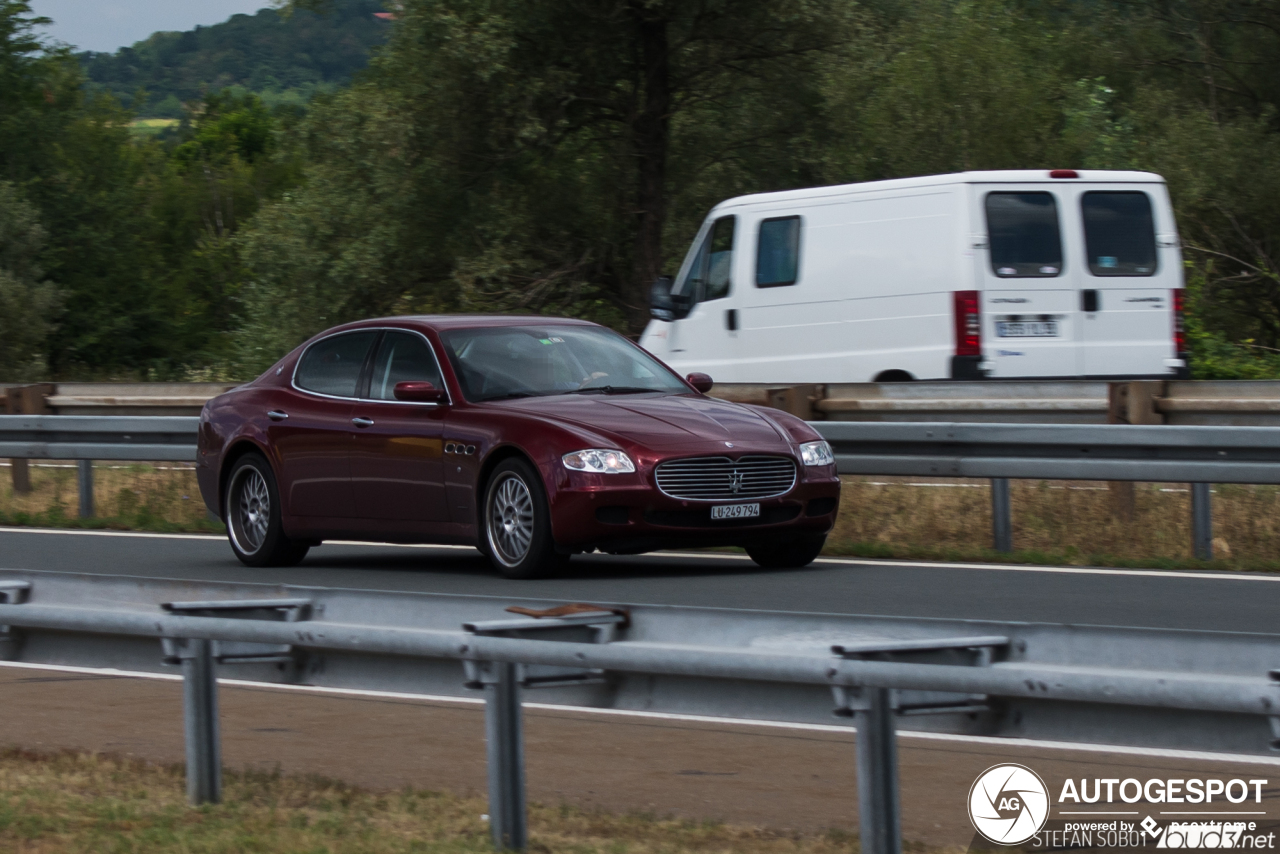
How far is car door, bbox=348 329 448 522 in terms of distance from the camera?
1103cm

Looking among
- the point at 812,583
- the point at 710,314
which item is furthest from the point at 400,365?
the point at 710,314

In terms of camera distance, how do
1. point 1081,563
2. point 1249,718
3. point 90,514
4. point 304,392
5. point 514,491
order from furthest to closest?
1. point 90,514
2. point 304,392
3. point 1081,563
4. point 514,491
5. point 1249,718

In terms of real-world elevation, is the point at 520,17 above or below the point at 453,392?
above

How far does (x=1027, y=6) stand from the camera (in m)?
45.1

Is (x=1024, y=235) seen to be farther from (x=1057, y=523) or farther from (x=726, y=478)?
(x=726, y=478)

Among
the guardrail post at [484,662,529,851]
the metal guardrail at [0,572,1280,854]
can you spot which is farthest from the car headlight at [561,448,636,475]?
the guardrail post at [484,662,529,851]

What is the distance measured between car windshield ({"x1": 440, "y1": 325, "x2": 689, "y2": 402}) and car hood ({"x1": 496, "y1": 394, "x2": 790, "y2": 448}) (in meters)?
0.23

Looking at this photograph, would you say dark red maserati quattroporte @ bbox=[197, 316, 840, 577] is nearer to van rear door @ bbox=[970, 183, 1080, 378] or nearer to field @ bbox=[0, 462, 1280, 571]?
field @ bbox=[0, 462, 1280, 571]

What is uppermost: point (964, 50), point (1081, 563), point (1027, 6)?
point (1027, 6)

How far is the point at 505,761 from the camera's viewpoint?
16.0 feet

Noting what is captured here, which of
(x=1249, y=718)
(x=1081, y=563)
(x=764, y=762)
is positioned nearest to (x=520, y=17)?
(x=1081, y=563)

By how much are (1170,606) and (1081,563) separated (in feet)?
6.82

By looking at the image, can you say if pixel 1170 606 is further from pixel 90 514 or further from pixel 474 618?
pixel 90 514

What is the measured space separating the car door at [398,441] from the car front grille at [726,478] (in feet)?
4.97
